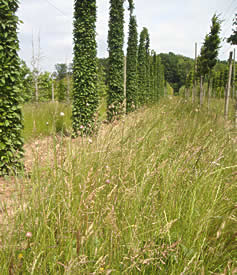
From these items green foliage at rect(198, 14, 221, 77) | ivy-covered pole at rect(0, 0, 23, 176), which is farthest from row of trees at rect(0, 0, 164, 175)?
green foliage at rect(198, 14, 221, 77)

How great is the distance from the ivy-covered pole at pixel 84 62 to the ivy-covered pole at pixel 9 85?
3448 millimetres

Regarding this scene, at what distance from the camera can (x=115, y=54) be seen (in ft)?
33.5

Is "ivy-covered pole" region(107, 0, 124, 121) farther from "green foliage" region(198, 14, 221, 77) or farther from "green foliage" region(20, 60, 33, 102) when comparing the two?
"green foliage" region(198, 14, 221, 77)

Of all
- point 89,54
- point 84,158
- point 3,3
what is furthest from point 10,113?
point 89,54

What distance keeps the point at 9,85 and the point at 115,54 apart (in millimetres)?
7390

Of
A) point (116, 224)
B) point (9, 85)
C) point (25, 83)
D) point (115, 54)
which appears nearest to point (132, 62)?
point (115, 54)

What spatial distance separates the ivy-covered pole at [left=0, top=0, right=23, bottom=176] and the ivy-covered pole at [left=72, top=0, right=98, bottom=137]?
345cm

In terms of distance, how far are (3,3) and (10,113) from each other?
6.41ft

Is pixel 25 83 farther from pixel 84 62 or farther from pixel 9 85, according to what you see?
pixel 9 85

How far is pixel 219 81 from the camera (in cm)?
3712

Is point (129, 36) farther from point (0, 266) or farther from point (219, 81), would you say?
point (219, 81)

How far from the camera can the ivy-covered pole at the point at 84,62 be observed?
24.2 feet

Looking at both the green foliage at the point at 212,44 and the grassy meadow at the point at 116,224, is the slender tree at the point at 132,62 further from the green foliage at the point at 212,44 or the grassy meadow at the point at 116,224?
the grassy meadow at the point at 116,224

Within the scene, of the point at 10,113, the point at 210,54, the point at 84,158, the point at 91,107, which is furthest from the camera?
the point at 210,54
